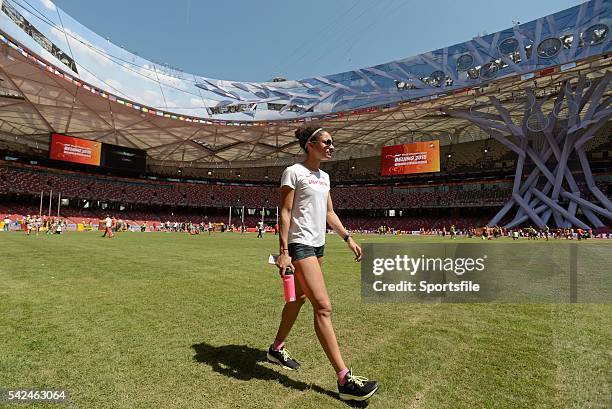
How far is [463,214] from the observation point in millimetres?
59000

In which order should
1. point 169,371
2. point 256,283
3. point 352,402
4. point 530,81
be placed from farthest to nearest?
point 530,81
point 256,283
point 169,371
point 352,402

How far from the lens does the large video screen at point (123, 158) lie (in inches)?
2084

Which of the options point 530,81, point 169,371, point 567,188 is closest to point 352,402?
point 169,371

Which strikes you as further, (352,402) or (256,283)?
(256,283)

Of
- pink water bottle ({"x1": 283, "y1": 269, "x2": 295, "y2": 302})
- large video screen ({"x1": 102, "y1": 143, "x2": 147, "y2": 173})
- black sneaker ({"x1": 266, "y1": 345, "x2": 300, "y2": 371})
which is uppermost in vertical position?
large video screen ({"x1": 102, "y1": 143, "x2": 147, "y2": 173})

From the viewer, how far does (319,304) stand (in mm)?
2873

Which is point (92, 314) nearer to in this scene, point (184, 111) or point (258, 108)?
point (184, 111)

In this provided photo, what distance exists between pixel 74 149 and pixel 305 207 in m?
57.1

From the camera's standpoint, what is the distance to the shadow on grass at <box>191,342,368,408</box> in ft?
9.46

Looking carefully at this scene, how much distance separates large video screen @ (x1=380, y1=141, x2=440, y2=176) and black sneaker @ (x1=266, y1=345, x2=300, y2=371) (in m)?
46.0

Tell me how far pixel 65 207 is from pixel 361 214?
49.9 meters

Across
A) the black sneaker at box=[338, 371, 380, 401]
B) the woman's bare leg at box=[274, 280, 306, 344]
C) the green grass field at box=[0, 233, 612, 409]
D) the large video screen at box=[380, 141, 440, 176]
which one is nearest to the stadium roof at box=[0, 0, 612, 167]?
the large video screen at box=[380, 141, 440, 176]

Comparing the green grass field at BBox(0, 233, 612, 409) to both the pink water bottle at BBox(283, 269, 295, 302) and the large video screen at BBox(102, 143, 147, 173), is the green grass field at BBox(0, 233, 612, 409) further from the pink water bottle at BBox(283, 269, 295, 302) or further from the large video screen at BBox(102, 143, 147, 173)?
the large video screen at BBox(102, 143, 147, 173)

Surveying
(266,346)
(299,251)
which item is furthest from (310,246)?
(266,346)
